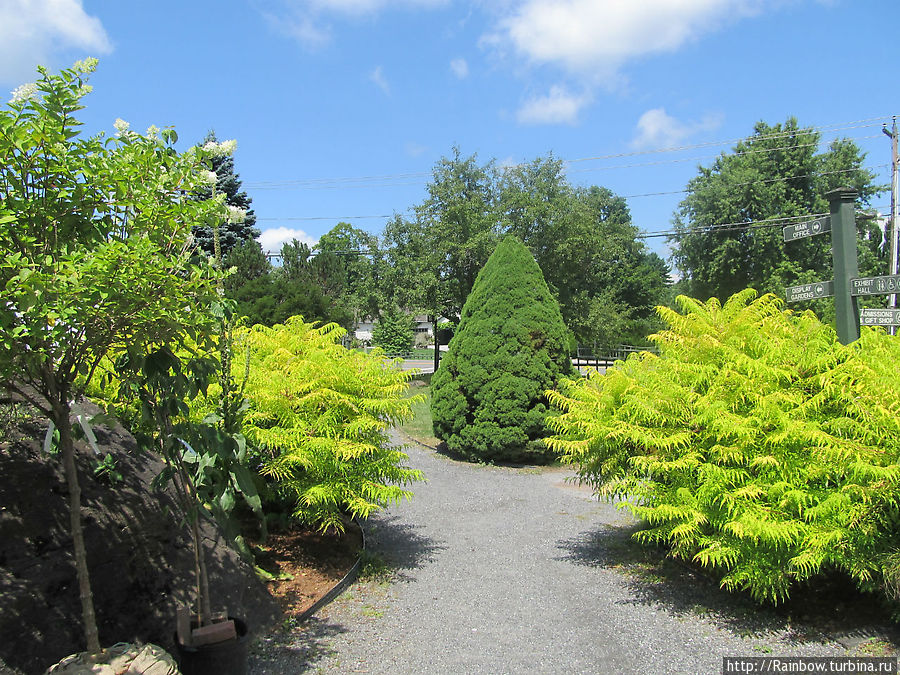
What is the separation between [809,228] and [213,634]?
241 inches

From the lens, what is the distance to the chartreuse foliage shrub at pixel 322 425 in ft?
15.6

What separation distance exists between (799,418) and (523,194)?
1987 centimetres

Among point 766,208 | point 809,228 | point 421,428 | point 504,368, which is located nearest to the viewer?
point 809,228

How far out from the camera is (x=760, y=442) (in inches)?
164

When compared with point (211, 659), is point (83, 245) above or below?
above

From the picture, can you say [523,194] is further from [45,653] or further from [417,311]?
[45,653]

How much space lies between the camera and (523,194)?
75.7 feet

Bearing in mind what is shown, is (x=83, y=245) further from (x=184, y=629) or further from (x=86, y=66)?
(x=184, y=629)

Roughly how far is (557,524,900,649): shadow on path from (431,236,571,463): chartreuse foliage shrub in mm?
4084

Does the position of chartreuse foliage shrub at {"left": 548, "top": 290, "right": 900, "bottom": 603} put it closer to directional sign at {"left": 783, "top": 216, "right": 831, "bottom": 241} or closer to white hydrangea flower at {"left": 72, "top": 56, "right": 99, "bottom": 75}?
directional sign at {"left": 783, "top": 216, "right": 831, "bottom": 241}

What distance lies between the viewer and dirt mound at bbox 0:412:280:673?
299 cm

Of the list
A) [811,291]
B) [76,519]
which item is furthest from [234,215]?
[811,291]

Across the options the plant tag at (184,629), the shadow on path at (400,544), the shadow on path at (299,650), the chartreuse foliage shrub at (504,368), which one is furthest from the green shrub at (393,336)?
the plant tag at (184,629)

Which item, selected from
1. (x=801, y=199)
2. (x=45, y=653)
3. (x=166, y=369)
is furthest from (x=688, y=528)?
(x=801, y=199)
